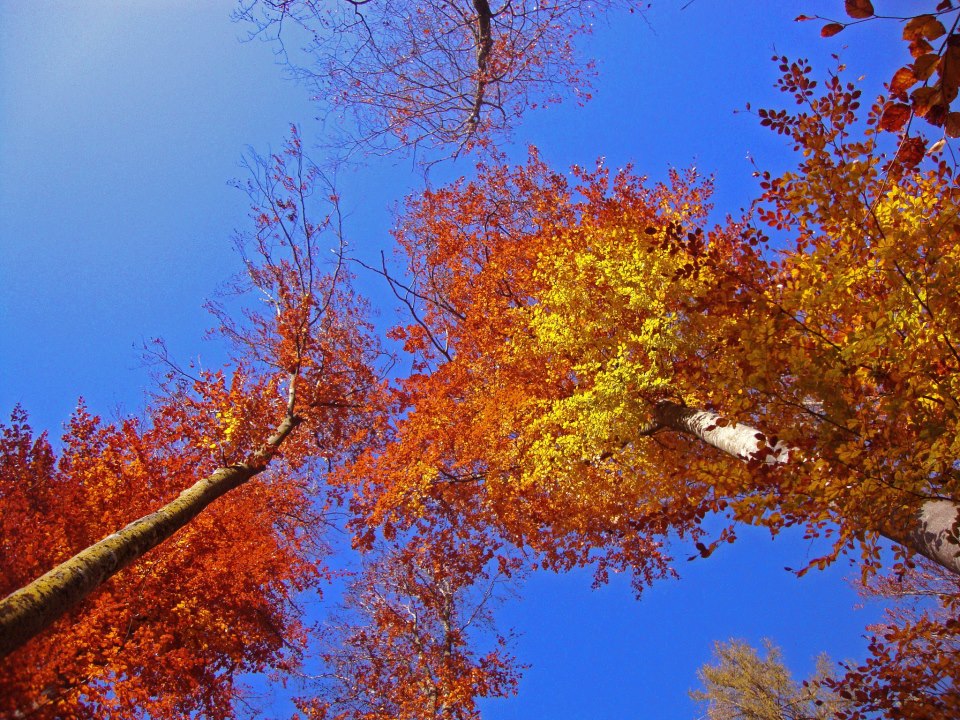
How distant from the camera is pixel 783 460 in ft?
16.4

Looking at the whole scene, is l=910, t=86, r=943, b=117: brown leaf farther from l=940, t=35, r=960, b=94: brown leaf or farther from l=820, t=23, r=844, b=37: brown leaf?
l=820, t=23, r=844, b=37: brown leaf

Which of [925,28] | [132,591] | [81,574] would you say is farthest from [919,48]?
[132,591]

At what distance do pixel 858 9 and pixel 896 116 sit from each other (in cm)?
32

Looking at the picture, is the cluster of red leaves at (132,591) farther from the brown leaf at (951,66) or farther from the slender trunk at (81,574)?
the brown leaf at (951,66)

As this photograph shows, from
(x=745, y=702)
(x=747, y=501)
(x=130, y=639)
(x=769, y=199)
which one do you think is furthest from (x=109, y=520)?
(x=745, y=702)

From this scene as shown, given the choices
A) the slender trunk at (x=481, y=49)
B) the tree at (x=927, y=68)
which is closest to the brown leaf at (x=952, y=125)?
the tree at (x=927, y=68)

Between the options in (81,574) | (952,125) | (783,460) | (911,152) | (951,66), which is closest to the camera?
(951,66)

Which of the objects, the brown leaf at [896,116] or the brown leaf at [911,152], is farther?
the brown leaf at [911,152]

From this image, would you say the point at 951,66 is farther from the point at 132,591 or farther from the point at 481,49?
the point at 132,591

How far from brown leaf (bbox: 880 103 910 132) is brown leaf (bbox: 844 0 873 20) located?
27 centimetres

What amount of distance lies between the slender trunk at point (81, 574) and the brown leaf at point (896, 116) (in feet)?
17.5

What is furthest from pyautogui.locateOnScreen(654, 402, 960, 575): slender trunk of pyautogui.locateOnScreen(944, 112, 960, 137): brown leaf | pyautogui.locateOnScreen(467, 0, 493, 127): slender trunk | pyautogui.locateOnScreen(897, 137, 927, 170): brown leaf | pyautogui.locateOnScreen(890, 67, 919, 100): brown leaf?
pyautogui.locateOnScreen(467, 0, 493, 127): slender trunk

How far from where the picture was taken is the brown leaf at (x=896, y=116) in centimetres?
147

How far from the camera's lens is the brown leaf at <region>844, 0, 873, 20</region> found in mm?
1354
